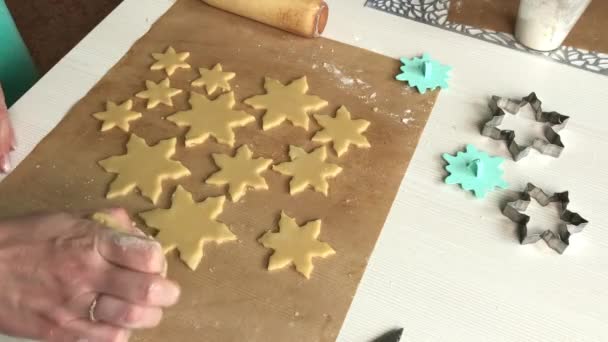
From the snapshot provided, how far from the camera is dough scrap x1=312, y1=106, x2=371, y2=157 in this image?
81 centimetres

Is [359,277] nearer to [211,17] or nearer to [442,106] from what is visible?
[442,106]

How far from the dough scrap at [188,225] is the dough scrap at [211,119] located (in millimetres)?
105

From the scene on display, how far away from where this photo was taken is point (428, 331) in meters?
0.63

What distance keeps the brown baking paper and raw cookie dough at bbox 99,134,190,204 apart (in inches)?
0.5

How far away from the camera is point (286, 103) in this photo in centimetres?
86

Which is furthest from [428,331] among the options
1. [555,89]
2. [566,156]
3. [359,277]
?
[555,89]

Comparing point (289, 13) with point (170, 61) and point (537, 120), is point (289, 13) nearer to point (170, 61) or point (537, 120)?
point (170, 61)

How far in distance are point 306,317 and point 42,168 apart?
1.38 ft

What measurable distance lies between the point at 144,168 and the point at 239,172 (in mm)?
132

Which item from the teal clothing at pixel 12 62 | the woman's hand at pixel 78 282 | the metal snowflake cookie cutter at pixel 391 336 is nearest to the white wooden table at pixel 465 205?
the metal snowflake cookie cutter at pixel 391 336

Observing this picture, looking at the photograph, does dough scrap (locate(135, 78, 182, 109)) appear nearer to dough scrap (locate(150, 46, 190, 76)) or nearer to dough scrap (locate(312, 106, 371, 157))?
dough scrap (locate(150, 46, 190, 76))

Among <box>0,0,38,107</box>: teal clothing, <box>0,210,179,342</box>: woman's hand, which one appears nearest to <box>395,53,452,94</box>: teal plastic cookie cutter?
<box>0,210,179,342</box>: woman's hand

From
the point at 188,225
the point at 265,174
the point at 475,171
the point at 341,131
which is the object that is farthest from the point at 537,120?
the point at 188,225

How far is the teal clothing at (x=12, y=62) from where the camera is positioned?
0.95 m
